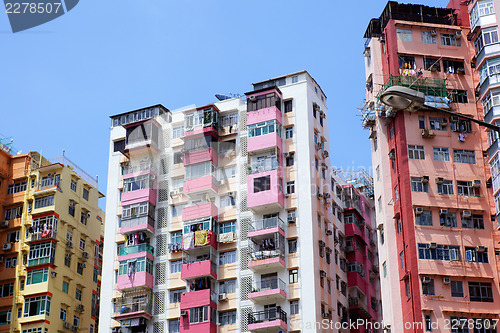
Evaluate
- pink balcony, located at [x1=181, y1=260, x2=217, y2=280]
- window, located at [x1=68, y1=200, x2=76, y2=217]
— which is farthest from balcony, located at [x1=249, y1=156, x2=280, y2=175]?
window, located at [x1=68, y1=200, x2=76, y2=217]

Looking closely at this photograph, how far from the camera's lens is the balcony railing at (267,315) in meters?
45.1

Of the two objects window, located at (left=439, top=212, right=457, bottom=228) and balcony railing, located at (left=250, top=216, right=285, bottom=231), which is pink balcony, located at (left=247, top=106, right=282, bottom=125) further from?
window, located at (left=439, top=212, right=457, bottom=228)

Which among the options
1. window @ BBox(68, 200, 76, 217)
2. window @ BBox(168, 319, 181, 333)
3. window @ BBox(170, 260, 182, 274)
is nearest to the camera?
window @ BBox(168, 319, 181, 333)

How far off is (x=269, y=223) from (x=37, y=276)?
17.5 metres

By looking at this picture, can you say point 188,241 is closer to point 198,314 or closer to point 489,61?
point 198,314

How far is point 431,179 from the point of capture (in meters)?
44.1

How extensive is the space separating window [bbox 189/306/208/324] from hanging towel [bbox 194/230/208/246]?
12.9 feet

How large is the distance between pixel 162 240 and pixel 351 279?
42.3 ft

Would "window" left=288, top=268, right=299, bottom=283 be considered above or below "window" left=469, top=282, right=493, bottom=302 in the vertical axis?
above

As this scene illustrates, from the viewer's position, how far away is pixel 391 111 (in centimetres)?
4619

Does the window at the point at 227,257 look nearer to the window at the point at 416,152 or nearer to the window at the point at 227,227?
the window at the point at 227,227

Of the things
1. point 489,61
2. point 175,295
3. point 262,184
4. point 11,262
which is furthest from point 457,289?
point 11,262

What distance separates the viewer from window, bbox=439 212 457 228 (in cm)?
4315

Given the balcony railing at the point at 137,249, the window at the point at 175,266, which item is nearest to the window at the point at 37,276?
the balcony railing at the point at 137,249
